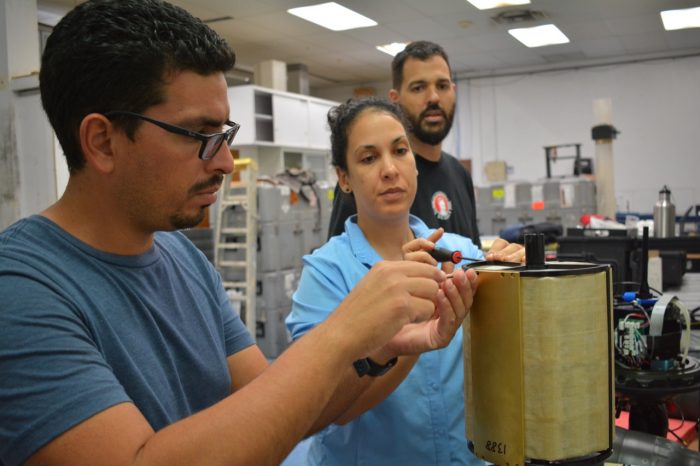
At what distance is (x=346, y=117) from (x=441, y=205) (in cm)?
55

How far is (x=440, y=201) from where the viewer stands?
1914 millimetres

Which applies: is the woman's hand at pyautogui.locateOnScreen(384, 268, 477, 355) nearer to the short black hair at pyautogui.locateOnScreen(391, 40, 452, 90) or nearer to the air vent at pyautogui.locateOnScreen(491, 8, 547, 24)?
the short black hair at pyautogui.locateOnScreen(391, 40, 452, 90)

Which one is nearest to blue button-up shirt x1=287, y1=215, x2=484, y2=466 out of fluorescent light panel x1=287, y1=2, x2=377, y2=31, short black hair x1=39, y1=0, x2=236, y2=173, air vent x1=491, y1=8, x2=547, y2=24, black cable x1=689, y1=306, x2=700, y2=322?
short black hair x1=39, y1=0, x2=236, y2=173

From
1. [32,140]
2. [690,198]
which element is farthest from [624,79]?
[32,140]

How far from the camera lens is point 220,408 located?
2.20ft

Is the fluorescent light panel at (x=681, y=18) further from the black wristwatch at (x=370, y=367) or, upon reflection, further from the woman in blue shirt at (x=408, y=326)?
the black wristwatch at (x=370, y=367)

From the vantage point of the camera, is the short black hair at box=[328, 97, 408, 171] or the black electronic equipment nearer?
the black electronic equipment

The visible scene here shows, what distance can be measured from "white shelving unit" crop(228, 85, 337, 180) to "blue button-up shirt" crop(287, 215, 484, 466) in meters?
6.03

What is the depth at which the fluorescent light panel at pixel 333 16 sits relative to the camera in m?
6.14

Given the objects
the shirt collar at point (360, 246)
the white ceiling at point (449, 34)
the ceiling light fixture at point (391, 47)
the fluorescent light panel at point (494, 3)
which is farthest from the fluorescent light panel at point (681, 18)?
the shirt collar at point (360, 246)

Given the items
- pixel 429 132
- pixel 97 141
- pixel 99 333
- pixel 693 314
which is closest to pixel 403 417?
pixel 99 333

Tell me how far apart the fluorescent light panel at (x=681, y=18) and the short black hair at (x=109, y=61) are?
7253mm

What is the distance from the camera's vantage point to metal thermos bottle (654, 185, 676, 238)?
3389 millimetres

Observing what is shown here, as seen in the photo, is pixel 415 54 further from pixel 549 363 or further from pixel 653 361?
pixel 549 363
